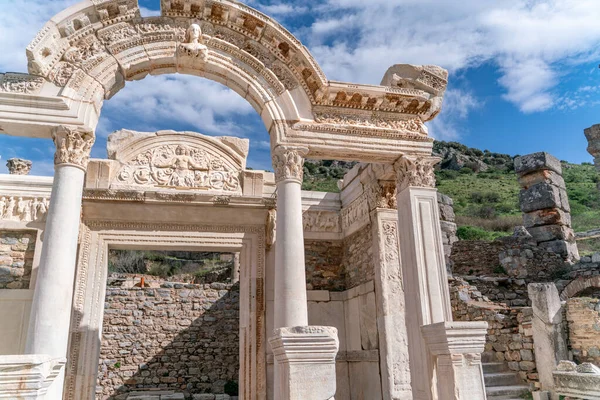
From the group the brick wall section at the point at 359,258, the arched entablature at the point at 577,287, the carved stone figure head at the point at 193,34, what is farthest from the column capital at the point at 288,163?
the arched entablature at the point at 577,287

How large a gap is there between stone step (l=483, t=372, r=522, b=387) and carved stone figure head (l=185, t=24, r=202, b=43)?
863cm

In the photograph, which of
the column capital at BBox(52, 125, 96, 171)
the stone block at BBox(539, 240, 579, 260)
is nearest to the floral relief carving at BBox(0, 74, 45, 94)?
the column capital at BBox(52, 125, 96, 171)

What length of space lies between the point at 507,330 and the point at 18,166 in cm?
1326

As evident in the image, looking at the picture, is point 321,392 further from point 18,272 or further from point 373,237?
point 18,272

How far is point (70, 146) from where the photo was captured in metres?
6.34

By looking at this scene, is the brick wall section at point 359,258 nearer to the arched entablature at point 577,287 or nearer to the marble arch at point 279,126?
the marble arch at point 279,126

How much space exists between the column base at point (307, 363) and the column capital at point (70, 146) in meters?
3.87

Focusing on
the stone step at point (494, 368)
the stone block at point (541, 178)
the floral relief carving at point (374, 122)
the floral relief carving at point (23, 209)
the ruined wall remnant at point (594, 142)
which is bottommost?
the stone step at point (494, 368)

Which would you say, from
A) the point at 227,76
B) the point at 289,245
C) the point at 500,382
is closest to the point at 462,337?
the point at 289,245

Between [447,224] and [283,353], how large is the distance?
1066 cm

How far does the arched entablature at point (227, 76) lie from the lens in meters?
6.51

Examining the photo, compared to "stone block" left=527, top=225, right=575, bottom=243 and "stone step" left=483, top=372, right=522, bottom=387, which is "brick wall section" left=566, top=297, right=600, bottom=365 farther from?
"stone block" left=527, top=225, right=575, bottom=243

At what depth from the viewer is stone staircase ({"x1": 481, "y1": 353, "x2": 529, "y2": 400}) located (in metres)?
9.10

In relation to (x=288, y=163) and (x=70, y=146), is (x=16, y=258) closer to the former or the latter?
(x=70, y=146)
